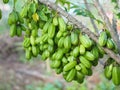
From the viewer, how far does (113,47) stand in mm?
1613

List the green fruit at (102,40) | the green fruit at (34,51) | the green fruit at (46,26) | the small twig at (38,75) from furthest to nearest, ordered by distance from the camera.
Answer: the small twig at (38,75) → the green fruit at (34,51) → the green fruit at (46,26) → the green fruit at (102,40)

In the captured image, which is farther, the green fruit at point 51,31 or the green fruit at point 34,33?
the green fruit at point 34,33

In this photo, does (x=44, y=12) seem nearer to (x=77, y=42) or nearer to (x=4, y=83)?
(x=77, y=42)

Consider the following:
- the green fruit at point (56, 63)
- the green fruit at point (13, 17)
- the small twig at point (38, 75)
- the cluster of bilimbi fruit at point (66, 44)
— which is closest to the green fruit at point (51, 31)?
the cluster of bilimbi fruit at point (66, 44)

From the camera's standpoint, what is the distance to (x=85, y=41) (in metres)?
1.58

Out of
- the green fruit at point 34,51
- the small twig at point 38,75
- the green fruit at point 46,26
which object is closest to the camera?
the green fruit at point 46,26

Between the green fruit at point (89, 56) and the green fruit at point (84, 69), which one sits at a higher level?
the green fruit at point (89, 56)

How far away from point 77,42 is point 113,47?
0.14 meters

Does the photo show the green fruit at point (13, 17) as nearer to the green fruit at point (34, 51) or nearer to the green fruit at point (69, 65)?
the green fruit at point (34, 51)

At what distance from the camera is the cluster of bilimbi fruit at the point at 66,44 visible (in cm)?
161

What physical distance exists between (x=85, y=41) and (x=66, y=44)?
3.0 inches

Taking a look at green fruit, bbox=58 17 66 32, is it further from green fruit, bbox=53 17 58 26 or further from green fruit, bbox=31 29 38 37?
green fruit, bbox=31 29 38 37

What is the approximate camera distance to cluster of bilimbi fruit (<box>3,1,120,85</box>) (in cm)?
161

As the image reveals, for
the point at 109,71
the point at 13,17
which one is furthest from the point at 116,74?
the point at 13,17
